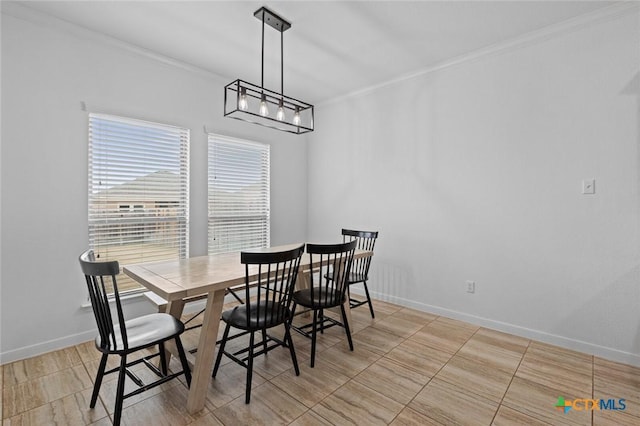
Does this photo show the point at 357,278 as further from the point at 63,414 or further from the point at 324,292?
the point at 63,414

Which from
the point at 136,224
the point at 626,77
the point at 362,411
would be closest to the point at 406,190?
the point at 626,77

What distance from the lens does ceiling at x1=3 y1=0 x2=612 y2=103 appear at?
2.39 meters

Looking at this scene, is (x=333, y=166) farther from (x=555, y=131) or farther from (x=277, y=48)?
(x=555, y=131)

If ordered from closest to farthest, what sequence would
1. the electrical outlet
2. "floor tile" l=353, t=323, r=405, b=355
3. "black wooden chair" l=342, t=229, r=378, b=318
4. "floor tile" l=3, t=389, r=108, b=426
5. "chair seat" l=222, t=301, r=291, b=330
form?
"floor tile" l=3, t=389, r=108, b=426 → "chair seat" l=222, t=301, r=291, b=330 → "floor tile" l=353, t=323, r=405, b=355 → the electrical outlet → "black wooden chair" l=342, t=229, r=378, b=318

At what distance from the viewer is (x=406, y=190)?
3.63m

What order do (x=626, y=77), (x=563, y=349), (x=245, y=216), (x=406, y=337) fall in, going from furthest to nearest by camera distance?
(x=245, y=216), (x=406, y=337), (x=563, y=349), (x=626, y=77)

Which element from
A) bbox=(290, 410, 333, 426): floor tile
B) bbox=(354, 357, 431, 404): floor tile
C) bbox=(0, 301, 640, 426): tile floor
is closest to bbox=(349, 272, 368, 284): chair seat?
bbox=(0, 301, 640, 426): tile floor

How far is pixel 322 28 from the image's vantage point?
2.66 meters

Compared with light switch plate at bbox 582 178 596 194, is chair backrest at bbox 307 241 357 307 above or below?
below

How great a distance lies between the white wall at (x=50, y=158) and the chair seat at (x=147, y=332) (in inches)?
46.0

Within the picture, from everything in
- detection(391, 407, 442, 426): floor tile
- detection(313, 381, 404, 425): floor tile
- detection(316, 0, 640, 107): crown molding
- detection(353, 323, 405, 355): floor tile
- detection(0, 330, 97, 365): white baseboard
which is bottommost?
detection(391, 407, 442, 426): floor tile

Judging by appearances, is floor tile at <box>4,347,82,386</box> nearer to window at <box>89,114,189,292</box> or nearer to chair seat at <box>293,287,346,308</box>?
window at <box>89,114,189,292</box>

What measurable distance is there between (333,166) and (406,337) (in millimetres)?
2435

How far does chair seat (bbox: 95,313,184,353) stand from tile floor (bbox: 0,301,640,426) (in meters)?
0.46
